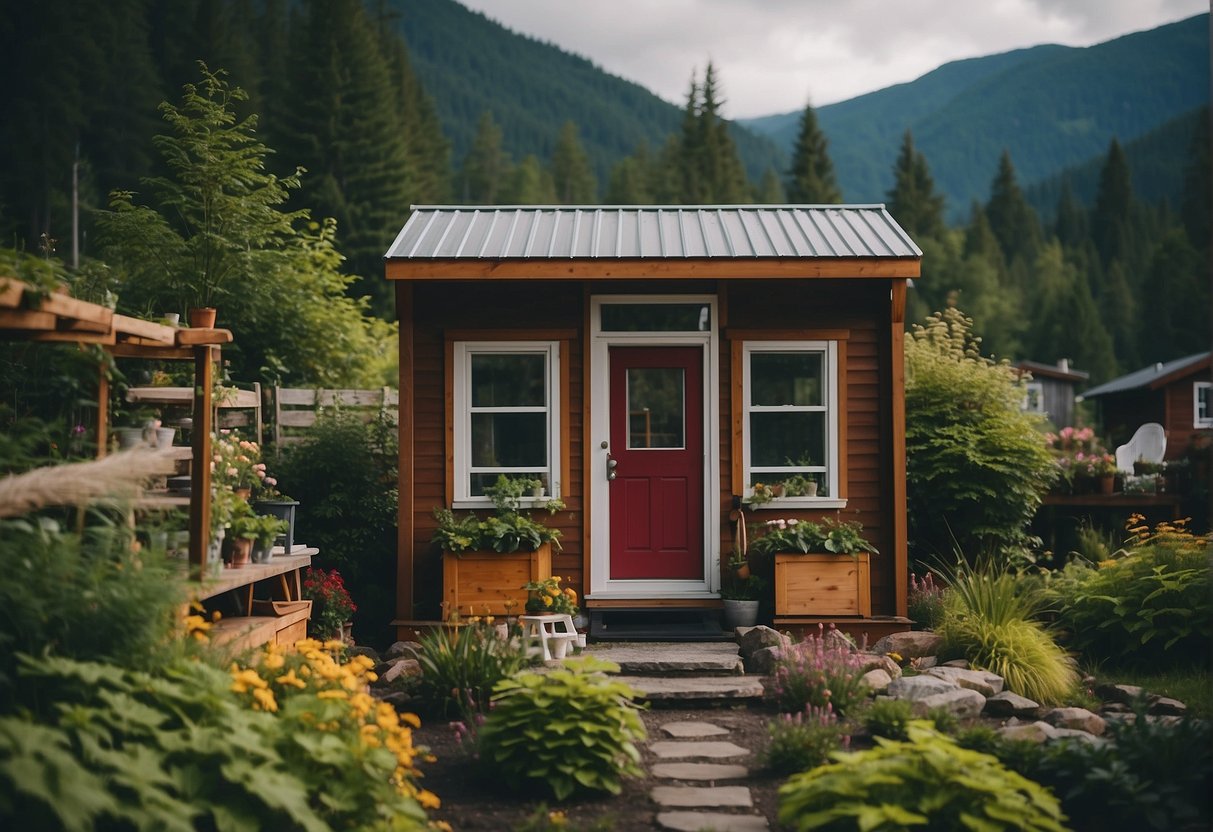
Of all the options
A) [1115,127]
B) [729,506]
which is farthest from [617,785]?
[1115,127]

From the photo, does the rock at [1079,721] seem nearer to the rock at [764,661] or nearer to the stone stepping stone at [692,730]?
the rock at [764,661]

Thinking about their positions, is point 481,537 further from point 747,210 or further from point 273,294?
point 273,294

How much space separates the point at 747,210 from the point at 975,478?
3246mm

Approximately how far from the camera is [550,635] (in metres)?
7.18

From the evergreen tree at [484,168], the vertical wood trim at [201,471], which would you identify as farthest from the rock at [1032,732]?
Answer: the evergreen tree at [484,168]

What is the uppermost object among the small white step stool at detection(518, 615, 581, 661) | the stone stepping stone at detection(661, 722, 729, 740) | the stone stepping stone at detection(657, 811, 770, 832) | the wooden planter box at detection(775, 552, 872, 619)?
the wooden planter box at detection(775, 552, 872, 619)

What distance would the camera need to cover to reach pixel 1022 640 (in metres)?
6.76

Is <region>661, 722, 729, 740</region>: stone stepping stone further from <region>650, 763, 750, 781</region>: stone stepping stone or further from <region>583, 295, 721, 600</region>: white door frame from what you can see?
<region>583, 295, 721, 600</region>: white door frame

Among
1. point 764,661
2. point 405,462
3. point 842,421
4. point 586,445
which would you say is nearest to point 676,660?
point 764,661

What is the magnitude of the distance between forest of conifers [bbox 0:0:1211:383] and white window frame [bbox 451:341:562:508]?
2.75 m

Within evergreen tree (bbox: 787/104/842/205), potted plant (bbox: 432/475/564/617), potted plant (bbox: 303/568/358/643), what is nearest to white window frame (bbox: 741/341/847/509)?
potted plant (bbox: 432/475/564/617)

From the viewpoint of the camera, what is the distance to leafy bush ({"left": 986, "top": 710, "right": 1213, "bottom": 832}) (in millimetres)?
4133

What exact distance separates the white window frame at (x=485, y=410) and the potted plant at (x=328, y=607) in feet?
3.78

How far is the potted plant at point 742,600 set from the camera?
779 cm
